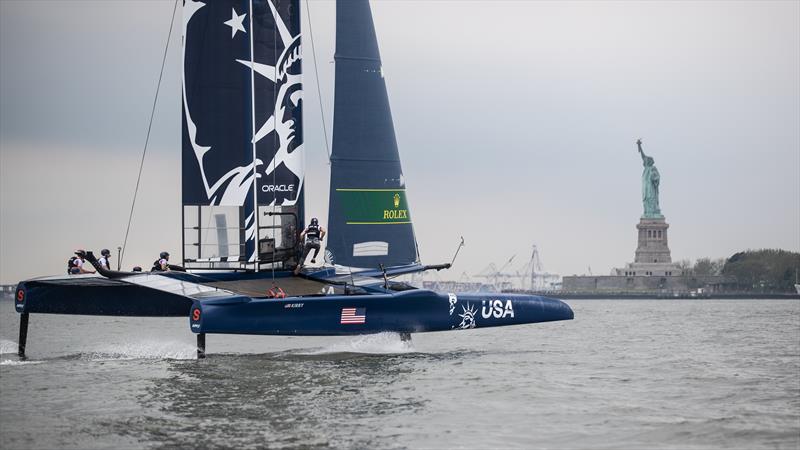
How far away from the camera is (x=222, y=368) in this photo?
14945 millimetres

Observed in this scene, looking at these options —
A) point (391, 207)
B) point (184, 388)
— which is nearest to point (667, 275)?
point (391, 207)

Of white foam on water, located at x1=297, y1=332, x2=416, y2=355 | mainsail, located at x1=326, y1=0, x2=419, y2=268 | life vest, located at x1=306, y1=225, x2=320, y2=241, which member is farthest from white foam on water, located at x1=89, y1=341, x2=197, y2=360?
mainsail, located at x1=326, y1=0, x2=419, y2=268

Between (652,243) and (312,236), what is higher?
(652,243)

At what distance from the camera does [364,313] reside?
16078mm

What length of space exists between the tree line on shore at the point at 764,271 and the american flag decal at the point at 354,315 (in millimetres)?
102739

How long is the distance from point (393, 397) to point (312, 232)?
5.92 meters

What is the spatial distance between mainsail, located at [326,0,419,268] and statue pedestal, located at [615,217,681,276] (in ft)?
313

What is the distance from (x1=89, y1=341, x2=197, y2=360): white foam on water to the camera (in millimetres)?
16469

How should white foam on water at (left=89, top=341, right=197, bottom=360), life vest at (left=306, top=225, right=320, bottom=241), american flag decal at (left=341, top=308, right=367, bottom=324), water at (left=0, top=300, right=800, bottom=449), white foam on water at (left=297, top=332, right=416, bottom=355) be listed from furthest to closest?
life vest at (left=306, top=225, right=320, bottom=241), white foam on water at (left=297, top=332, right=416, bottom=355), white foam on water at (left=89, top=341, right=197, bottom=360), american flag decal at (left=341, top=308, right=367, bottom=324), water at (left=0, top=300, right=800, bottom=449)

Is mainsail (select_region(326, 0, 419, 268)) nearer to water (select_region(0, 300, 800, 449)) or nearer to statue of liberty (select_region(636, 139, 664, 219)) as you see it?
water (select_region(0, 300, 800, 449))

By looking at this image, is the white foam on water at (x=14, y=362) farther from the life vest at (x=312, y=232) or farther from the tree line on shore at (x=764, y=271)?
the tree line on shore at (x=764, y=271)

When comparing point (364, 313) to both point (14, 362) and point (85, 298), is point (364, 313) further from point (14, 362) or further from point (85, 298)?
point (14, 362)

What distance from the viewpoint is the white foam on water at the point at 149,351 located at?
16.5 meters

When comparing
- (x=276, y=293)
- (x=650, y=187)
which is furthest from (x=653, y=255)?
(x=276, y=293)
